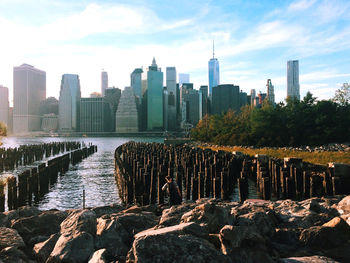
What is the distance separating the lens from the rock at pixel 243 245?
6.92 metres

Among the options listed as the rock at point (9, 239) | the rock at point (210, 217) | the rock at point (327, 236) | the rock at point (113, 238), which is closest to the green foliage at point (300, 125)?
the rock at point (327, 236)

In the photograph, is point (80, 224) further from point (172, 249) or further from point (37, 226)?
point (172, 249)

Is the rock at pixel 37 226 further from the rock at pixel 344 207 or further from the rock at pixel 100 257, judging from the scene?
the rock at pixel 344 207

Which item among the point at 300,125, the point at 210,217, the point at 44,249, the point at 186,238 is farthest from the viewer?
the point at 300,125

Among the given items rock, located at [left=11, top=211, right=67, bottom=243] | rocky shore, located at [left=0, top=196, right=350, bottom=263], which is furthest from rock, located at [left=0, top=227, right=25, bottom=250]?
rock, located at [left=11, top=211, right=67, bottom=243]

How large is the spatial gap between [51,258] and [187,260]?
347 cm

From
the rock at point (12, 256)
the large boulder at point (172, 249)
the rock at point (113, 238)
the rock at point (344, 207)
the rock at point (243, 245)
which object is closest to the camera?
the large boulder at point (172, 249)

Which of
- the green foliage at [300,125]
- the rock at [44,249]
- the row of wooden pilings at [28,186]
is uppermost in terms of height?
the green foliage at [300,125]

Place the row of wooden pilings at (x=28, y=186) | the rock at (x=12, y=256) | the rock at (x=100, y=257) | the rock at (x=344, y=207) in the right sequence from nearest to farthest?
the rock at (x=100, y=257)
the rock at (x=12, y=256)
the rock at (x=344, y=207)
the row of wooden pilings at (x=28, y=186)

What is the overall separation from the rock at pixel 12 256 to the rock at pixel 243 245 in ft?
15.6

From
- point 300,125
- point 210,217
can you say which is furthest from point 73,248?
point 300,125

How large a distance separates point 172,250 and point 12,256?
4.01m

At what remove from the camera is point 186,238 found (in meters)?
6.74

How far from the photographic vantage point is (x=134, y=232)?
8.99m
